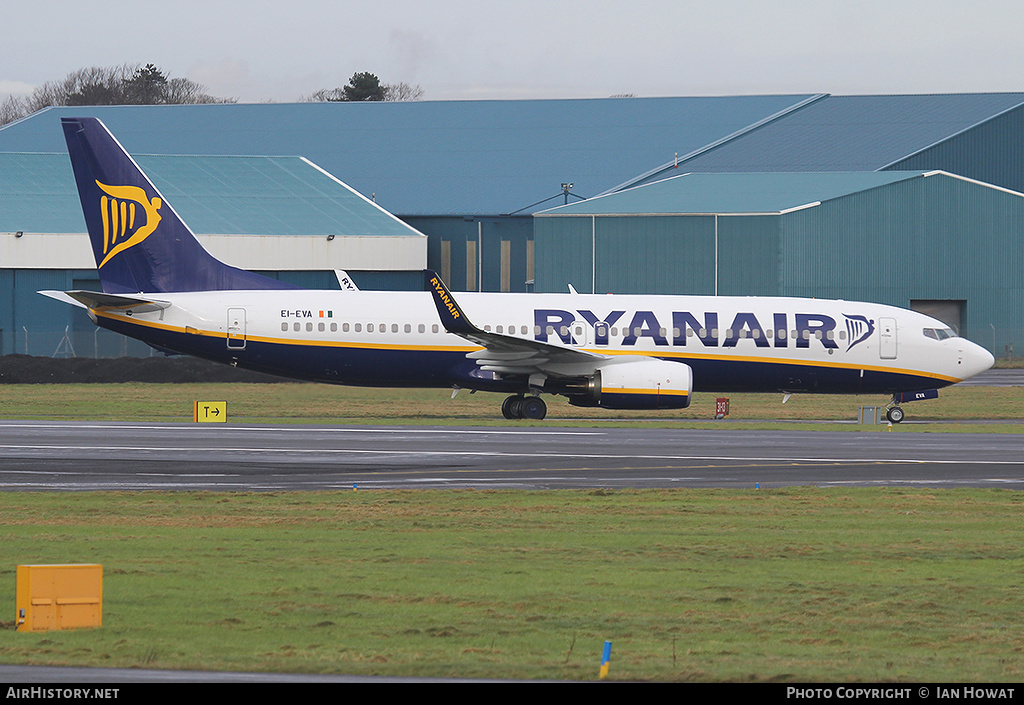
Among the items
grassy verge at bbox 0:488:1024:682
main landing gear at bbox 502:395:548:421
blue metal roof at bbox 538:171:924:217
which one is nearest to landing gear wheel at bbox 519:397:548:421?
main landing gear at bbox 502:395:548:421

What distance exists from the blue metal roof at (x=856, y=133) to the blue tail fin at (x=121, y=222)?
5212 cm

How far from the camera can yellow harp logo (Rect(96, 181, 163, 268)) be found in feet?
139

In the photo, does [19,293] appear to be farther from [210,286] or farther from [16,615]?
[16,615]

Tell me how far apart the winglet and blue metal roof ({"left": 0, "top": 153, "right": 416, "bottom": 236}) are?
3813 centimetres

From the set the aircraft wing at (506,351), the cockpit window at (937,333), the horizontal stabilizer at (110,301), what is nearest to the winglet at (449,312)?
the aircraft wing at (506,351)

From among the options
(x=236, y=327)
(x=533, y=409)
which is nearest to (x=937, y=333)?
(x=533, y=409)

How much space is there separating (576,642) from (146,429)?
90.0 ft

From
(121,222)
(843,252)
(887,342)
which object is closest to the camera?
(121,222)

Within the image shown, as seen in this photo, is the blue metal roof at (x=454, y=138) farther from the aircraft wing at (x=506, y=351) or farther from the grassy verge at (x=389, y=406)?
the aircraft wing at (x=506, y=351)

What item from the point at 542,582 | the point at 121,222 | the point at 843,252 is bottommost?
the point at 542,582

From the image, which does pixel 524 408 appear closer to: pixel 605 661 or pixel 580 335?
pixel 580 335

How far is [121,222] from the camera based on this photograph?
42.4 metres

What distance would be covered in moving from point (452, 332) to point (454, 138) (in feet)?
201

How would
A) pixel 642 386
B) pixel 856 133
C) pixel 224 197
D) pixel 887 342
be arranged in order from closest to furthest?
1. pixel 642 386
2. pixel 887 342
3. pixel 224 197
4. pixel 856 133
